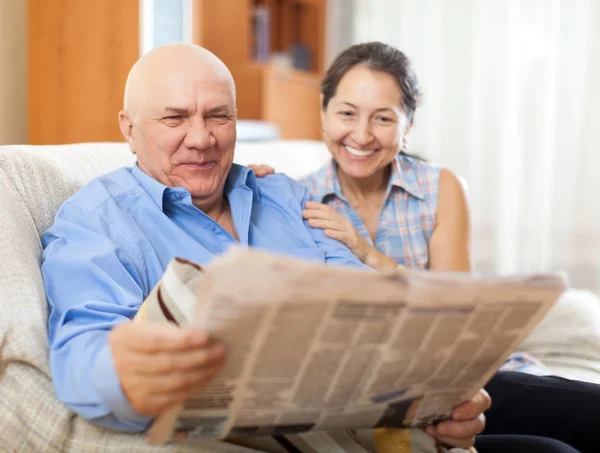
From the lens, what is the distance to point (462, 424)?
3.11 feet

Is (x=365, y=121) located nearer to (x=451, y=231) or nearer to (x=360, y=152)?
(x=360, y=152)

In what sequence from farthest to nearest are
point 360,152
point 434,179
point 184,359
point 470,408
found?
point 434,179, point 360,152, point 470,408, point 184,359

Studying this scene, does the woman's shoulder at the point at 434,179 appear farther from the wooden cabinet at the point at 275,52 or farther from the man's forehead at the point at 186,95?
the wooden cabinet at the point at 275,52

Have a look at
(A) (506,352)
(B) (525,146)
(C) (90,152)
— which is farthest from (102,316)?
(B) (525,146)

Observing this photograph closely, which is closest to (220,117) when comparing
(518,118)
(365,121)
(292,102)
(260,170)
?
(260,170)

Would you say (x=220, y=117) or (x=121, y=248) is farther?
(x=220, y=117)

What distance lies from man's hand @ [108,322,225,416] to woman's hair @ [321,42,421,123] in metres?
1.03

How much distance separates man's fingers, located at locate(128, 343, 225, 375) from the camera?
69 centimetres

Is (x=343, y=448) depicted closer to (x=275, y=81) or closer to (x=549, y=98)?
(x=275, y=81)

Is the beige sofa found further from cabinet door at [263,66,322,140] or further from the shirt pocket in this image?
cabinet door at [263,66,322,140]

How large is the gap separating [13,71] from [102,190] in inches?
62.2

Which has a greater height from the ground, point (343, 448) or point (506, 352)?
point (506, 352)

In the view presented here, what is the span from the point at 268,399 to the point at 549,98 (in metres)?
3.80

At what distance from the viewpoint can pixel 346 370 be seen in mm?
786
